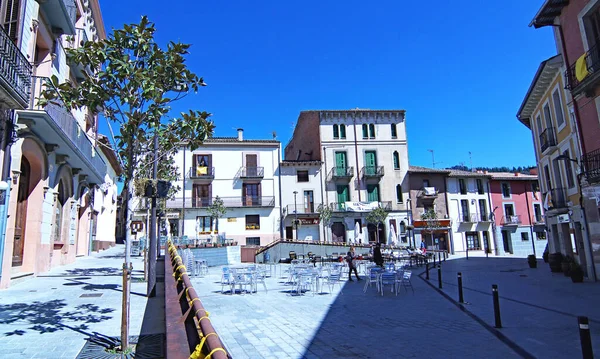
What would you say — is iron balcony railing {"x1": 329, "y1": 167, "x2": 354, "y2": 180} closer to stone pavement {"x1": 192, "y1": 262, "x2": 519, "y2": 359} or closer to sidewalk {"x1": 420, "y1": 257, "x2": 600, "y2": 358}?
sidewalk {"x1": 420, "y1": 257, "x2": 600, "y2": 358}

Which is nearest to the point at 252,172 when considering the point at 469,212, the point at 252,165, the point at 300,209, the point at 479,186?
the point at 252,165

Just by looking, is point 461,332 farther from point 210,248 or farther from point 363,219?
point 363,219

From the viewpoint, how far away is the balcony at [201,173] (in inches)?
1451

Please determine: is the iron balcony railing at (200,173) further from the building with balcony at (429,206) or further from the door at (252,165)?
the building with balcony at (429,206)

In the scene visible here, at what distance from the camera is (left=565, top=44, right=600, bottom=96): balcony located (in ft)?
42.1

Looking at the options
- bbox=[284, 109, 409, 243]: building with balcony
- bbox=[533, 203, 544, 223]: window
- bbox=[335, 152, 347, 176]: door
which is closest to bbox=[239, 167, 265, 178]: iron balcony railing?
bbox=[284, 109, 409, 243]: building with balcony

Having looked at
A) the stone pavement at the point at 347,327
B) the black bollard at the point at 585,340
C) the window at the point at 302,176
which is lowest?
the stone pavement at the point at 347,327

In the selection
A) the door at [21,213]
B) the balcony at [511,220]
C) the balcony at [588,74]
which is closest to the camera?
the door at [21,213]

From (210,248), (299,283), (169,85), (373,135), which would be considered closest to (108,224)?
(210,248)

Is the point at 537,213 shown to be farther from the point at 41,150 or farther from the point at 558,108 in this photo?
the point at 41,150

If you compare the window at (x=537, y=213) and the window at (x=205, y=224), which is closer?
the window at (x=205, y=224)

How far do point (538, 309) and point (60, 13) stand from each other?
16.8m

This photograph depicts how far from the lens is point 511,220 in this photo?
3962 centimetres

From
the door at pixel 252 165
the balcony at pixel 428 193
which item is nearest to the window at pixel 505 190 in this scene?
the balcony at pixel 428 193
